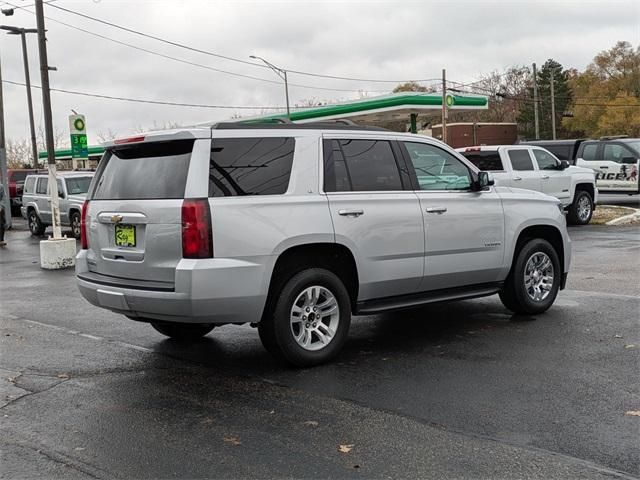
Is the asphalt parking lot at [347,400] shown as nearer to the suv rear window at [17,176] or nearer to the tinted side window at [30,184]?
the tinted side window at [30,184]

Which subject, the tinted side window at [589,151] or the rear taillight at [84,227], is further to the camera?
the tinted side window at [589,151]

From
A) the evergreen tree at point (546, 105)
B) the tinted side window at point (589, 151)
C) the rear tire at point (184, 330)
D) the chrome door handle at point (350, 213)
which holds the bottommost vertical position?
the rear tire at point (184, 330)

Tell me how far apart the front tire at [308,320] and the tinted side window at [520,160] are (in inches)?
467

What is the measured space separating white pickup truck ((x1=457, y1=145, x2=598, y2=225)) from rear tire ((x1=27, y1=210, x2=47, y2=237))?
44.0ft

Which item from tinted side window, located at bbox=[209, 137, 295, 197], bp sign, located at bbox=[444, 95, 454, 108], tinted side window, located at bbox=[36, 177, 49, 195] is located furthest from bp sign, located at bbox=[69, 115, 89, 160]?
bp sign, located at bbox=[444, 95, 454, 108]

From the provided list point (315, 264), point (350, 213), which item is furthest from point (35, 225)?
point (350, 213)

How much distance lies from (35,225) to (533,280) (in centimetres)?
1871

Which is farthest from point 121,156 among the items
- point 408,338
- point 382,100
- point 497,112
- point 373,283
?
point 497,112

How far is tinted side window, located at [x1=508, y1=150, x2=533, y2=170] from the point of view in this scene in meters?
16.8

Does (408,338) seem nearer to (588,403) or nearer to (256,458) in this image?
(588,403)

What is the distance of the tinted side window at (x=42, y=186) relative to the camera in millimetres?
21953

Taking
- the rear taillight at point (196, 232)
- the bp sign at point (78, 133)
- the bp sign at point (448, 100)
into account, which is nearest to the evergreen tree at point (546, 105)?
the bp sign at point (448, 100)

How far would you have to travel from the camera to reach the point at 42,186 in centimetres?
2217

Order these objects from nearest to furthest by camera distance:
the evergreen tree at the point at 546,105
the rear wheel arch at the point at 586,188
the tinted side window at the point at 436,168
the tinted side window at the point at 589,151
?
the tinted side window at the point at 436,168
the rear wheel arch at the point at 586,188
the tinted side window at the point at 589,151
the evergreen tree at the point at 546,105
